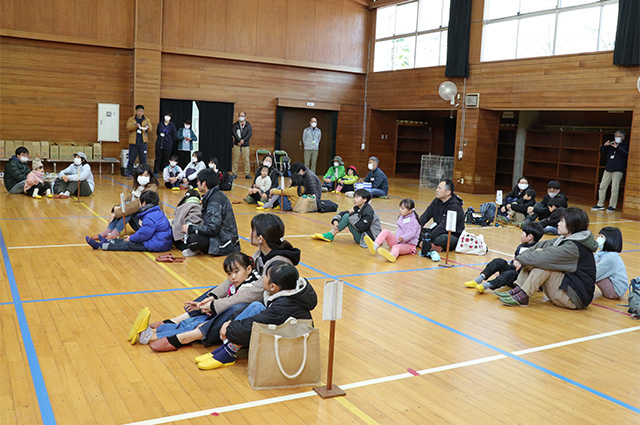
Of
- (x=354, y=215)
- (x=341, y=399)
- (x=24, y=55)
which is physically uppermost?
(x=24, y=55)

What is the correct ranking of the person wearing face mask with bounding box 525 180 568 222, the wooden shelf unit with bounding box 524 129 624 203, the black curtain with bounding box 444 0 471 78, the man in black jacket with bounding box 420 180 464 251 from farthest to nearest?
the black curtain with bounding box 444 0 471 78, the wooden shelf unit with bounding box 524 129 624 203, the person wearing face mask with bounding box 525 180 568 222, the man in black jacket with bounding box 420 180 464 251

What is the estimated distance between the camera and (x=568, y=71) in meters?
16.5

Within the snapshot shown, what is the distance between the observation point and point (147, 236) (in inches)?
330

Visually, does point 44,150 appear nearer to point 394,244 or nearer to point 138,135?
point 138,135

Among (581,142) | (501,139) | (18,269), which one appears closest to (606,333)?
(18,269)

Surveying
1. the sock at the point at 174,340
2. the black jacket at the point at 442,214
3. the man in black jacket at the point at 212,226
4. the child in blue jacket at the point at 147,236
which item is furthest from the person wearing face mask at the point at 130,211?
the black jacket at the point at 442,214

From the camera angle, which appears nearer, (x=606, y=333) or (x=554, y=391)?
(x=554, y=391)

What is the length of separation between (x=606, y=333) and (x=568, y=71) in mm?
12436

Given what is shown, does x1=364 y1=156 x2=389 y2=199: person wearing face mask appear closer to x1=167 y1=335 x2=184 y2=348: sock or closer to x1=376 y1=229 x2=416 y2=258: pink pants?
x1=376 y1=229 x2=416 y2=258: pink pants

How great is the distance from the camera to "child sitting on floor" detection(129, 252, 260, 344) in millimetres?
4867

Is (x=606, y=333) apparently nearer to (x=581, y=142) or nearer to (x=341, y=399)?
(x=341, y=399)

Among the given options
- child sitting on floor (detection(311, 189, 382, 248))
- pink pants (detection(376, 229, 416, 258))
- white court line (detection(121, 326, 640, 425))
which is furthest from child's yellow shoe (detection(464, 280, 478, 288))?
child sitting on floor (detection(311, 189, 382, 248))

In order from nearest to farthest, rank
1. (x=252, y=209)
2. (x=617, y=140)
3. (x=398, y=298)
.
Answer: (x=398, y=298) < (x=252, y=209) < (x=617, y=140)

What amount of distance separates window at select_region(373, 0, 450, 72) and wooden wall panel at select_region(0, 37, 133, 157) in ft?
31.8
